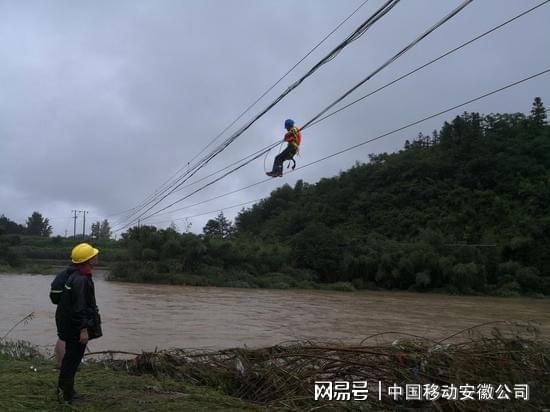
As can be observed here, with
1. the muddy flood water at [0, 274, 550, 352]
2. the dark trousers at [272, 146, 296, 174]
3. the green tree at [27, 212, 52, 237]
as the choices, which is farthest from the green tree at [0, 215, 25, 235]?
the dark trousers at [272, 146, 296, 174]

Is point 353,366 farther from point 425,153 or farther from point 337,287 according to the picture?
point 425,153

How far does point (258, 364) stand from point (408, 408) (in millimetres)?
1704

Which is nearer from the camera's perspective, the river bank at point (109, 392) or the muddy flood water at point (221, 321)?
the river bank at point (109, 392)

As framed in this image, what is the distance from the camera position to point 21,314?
19.3 metres

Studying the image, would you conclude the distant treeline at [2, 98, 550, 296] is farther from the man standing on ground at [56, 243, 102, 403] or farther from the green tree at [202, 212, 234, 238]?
the man standing on ground at [56, 243, 102, 403]

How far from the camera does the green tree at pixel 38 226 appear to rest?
10744 cm

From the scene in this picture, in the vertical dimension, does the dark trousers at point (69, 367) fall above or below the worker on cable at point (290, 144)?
below

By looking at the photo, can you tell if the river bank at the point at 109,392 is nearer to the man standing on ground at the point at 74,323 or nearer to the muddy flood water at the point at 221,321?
the man standing on ground at the point at 74,323

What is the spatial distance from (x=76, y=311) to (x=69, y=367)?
1.73ft

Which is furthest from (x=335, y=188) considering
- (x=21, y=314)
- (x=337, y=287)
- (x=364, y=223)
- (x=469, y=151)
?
(x=21, y=314)

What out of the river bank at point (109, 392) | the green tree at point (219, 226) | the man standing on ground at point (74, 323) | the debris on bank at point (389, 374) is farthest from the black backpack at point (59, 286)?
the green tree at point (219, 226)

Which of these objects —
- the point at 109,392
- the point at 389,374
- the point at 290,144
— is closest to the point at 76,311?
the point at 109,392

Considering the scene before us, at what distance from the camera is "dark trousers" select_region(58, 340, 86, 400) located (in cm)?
488

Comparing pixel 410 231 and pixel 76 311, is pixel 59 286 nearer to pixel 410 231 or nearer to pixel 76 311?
pixel 76 311
